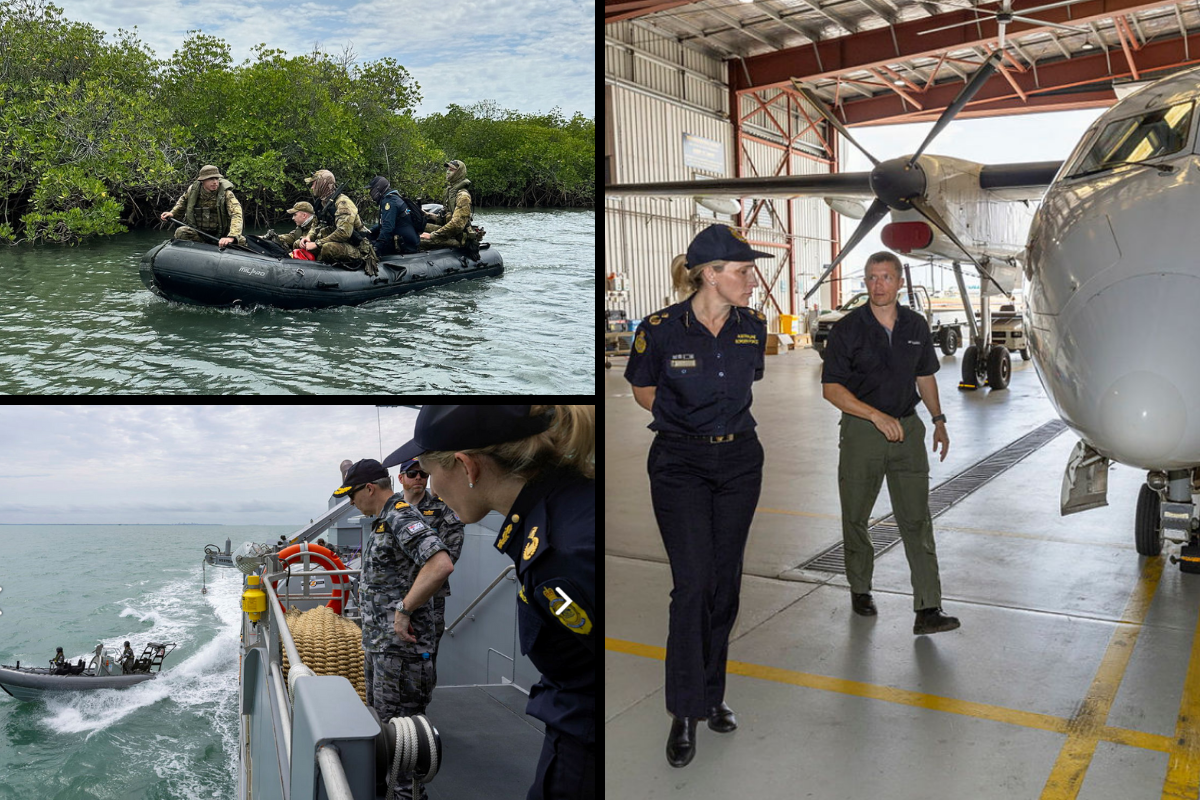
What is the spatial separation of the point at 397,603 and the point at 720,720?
3.67ft

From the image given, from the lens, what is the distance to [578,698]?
128cm

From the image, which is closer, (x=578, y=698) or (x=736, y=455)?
(x=578, y=698)

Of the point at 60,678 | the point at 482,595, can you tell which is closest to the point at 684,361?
the point at 482,595

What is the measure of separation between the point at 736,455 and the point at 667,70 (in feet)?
61.7

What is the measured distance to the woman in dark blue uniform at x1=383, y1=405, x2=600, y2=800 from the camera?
1118 millimetres

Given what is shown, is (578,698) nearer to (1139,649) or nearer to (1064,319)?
(1064,319)

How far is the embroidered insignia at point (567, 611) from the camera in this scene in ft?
3.66

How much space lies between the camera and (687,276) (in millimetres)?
2324

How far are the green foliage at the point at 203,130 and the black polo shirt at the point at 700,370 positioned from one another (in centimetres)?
81

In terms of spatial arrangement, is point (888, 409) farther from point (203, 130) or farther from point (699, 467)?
point (203, 130)

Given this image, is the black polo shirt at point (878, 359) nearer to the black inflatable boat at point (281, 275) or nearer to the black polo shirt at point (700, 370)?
the black polo shirt at point (700, 370)

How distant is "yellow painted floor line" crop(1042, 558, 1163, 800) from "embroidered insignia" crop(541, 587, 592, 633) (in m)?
1.55

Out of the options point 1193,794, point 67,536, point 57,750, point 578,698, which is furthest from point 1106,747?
point 67,536

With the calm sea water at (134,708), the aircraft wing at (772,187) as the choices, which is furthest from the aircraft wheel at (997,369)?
the calm sea water at (134,708)
